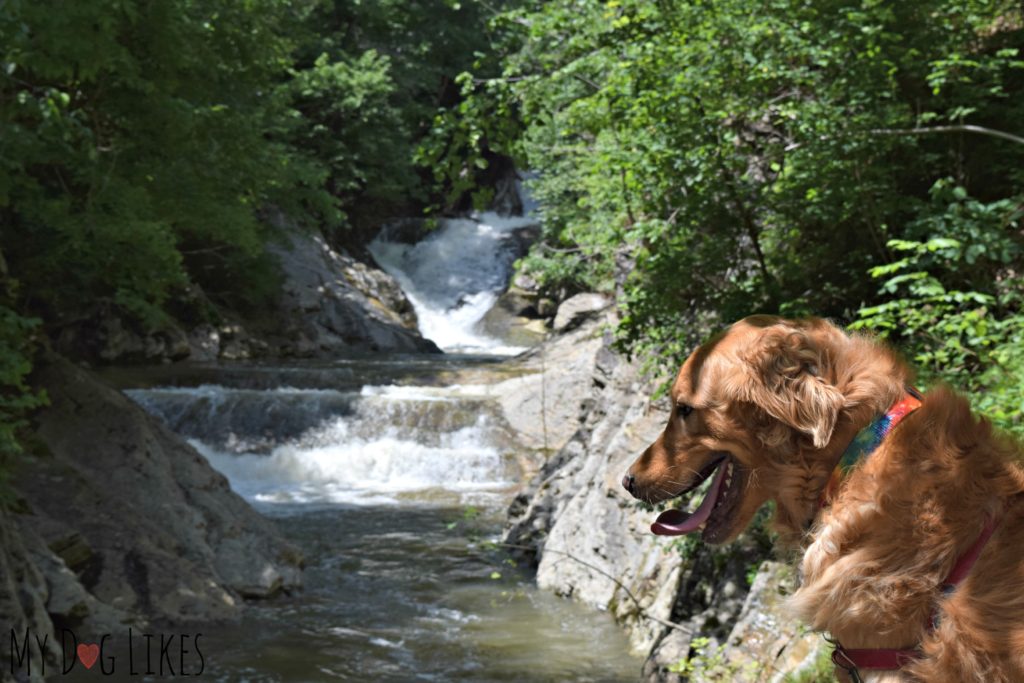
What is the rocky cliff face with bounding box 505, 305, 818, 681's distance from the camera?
5316 millimetres

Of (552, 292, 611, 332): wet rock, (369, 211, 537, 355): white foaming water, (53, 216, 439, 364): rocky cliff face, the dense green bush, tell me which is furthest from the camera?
(369, 211, 537, 355): white foaming water

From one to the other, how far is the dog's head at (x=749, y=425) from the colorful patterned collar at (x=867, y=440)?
0.03 m

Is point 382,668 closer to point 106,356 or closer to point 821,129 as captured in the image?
point 821,129

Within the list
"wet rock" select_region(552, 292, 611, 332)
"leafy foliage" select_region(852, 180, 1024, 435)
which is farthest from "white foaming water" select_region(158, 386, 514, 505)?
"leafy foliage" select_region(852, 180, 1024, 435)

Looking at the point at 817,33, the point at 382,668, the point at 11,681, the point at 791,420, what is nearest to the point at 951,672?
the point at 791,420

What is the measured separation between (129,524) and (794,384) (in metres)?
7.53

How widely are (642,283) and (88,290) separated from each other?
1358 centimetres

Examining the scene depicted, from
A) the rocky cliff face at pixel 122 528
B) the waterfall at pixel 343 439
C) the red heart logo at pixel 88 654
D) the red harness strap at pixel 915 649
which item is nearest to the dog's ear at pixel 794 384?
the red harness strap at pixel 915 649

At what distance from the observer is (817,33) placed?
668cm

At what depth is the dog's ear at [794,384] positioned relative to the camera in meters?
2.09

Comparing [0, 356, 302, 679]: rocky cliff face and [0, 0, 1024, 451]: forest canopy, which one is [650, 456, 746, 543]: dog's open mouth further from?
[0, 356, 302, 679]: rocky cliff face

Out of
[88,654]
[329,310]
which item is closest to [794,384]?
[88,654]

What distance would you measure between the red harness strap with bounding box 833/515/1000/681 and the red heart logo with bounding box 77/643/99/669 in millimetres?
6408

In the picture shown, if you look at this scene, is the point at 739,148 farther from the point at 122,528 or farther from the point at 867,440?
the point at 867,440
